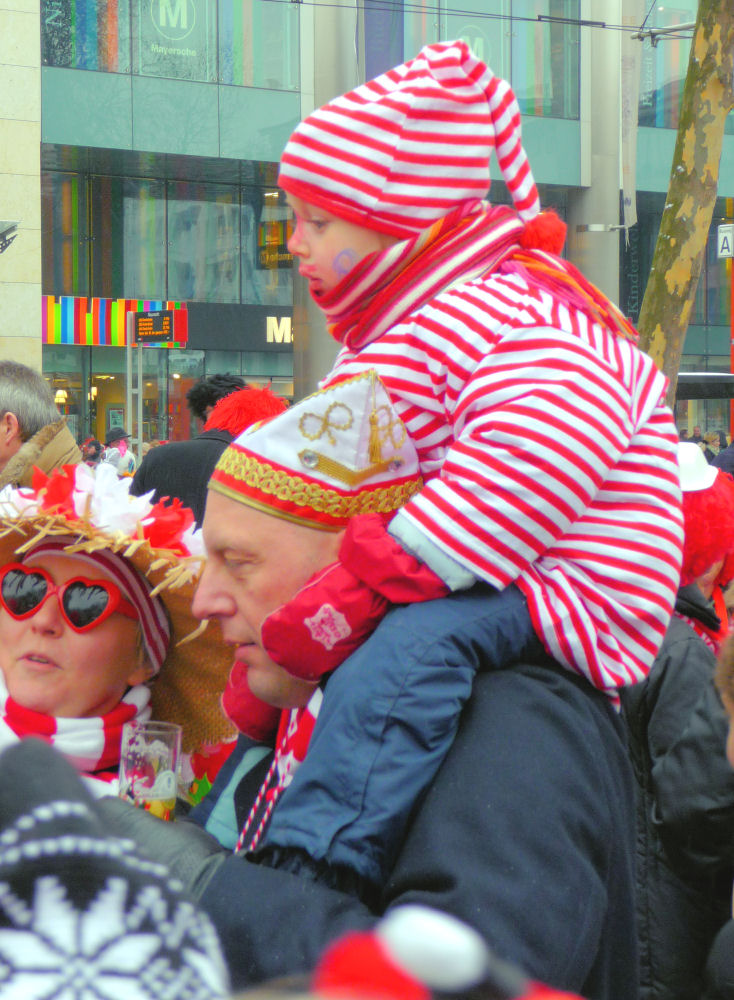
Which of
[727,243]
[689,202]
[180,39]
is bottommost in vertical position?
[689,202]

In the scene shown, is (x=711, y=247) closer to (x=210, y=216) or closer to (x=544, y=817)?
(x=210, y=216)

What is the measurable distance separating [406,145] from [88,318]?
72.6ft

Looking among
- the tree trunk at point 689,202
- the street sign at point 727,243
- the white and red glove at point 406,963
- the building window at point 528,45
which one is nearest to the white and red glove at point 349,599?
the white and red glove at point 406,963

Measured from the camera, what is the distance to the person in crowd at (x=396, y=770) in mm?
1300

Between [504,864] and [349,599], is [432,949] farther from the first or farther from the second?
[349,599]

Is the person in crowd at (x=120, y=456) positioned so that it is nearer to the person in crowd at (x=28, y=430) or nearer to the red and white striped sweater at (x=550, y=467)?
the person in crowd at (x=28, y=430)

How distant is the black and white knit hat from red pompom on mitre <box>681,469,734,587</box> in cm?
301

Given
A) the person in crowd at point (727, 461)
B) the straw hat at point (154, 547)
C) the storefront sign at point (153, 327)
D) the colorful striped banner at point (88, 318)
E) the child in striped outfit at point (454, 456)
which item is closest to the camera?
the child in striped outfit at point (454, 456)

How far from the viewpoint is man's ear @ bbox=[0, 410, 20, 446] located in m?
3.97

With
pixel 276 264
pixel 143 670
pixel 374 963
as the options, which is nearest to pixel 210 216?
pixel 276 264

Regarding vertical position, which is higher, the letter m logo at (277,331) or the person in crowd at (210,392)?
the letter m logo at (277,331)

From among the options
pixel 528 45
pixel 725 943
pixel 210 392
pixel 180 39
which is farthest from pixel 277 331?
pixel 725 943

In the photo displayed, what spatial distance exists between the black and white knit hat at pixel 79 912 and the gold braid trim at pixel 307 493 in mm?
1034

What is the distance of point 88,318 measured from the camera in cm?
2309
